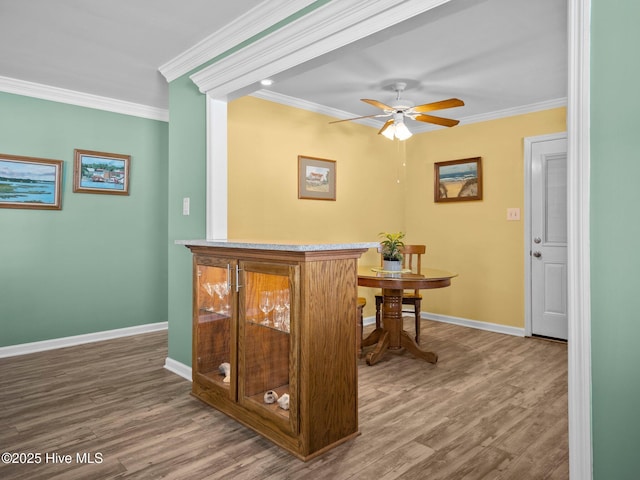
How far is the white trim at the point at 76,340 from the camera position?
12.2 ft

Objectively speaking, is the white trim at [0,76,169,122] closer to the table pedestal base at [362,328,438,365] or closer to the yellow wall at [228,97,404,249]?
the yellow wall at [228,97,404,249]

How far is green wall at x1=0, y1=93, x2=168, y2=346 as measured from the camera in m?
3.72

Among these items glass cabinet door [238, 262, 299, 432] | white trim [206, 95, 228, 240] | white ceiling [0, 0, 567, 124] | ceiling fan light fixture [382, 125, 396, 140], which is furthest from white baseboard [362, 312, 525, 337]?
glass cabinet door [238, 262, 299, 432]

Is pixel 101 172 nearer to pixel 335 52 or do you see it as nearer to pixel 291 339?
pixel 335 52

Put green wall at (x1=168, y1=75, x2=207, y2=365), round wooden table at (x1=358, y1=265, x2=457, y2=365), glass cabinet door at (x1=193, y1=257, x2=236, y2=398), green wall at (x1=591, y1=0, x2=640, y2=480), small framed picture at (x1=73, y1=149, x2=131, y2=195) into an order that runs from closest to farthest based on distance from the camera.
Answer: green wall at (x1=591, y1=0, x2=640, y2=480) → glass cabinet door at (x1=193, y1=257, x2=236, y2=398) → green wall at (x1=168, y1=75, x2=207, y2=365) → round wooden table at (x1=358, y1=265, x2=457, y2=365) → small framed picture at (x1=73, y1=149, x2=131, y2=195)

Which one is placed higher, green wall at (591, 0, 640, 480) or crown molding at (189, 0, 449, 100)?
crown molding at (189, 0, 449, 100)

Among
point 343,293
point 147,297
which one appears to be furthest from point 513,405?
point 147,297

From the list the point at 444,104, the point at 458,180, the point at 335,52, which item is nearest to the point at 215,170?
the point at 335,52

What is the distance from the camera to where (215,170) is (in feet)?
9.98

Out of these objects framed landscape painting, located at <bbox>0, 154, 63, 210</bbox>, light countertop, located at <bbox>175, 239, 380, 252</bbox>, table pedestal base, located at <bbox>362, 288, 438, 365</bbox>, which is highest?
framed landscape painting, located at <bbox>0, 154, 63, 210</bbox>

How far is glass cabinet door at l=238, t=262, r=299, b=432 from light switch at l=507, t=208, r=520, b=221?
131 inches

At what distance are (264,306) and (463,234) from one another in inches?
132

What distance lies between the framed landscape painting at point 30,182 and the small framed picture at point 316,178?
2.31 meters

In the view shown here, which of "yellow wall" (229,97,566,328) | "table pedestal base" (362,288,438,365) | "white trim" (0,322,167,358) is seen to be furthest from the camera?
"yellow wall" (229,97,566,328)
